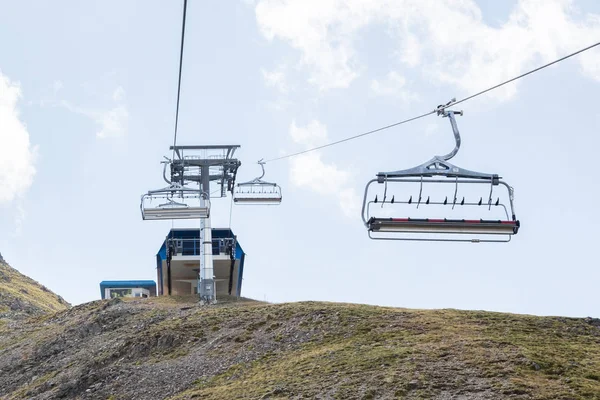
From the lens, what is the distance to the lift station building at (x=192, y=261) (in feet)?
225

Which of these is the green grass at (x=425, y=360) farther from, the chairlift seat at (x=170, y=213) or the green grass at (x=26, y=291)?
the green grass at (x=26, y=291)

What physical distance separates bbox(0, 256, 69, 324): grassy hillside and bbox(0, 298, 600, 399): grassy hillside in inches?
2396

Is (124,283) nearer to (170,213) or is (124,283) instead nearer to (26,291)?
(170,213)

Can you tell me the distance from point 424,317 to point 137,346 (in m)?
14.6

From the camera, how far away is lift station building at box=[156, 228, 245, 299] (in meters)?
68.6

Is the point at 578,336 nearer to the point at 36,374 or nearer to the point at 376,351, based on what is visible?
the point at 376,351

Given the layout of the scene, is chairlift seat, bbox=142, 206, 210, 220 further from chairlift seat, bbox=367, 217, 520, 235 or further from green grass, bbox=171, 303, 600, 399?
chairlift seat, bbox=367, 217, 520, 235

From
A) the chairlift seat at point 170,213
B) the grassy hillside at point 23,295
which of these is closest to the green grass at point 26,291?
the grassy hillside at point 23,295

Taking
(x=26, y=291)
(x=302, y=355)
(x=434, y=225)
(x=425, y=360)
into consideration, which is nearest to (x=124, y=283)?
(x=302, y=355)

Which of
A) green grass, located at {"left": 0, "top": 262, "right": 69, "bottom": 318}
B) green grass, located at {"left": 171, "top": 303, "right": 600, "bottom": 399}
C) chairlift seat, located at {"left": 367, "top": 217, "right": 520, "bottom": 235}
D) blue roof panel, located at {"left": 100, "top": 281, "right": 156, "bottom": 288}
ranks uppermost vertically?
green grass, located at {"left": 0, "top": 262, "right": 69, "bottom": 318}

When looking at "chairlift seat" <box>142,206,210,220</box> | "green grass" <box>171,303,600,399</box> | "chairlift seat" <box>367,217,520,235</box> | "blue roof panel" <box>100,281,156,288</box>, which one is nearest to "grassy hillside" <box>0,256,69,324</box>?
"blue roof panel" <box>100,281,156,288</box>

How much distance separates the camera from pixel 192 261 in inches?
2712

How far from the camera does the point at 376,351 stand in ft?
138

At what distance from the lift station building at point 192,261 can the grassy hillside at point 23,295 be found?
45.1 m
